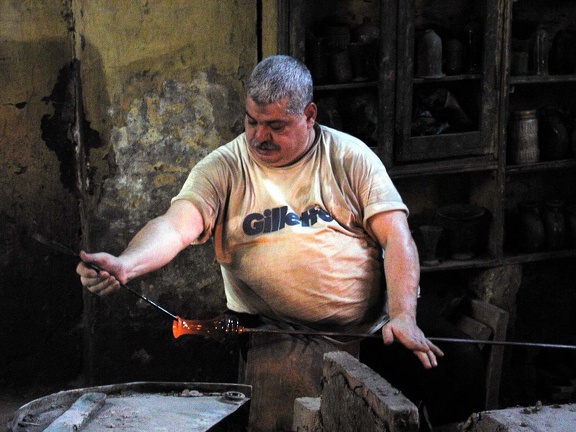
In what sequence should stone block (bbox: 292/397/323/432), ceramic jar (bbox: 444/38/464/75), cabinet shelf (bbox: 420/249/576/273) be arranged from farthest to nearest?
cabinet shelf (bbox: 420/249/576/273)
ceramic jar (bbox: 444/38/464/75)
stone block (bbox: 292/397/323/432)

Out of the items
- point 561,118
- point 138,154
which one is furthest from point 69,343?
point 561,118

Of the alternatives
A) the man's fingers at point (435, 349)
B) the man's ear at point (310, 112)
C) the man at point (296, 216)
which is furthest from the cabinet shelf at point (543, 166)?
the man's fingers at point (435, 349)

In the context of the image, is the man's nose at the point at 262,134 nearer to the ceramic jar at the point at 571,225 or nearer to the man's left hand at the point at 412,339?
the man's left hand at the point at 412,339

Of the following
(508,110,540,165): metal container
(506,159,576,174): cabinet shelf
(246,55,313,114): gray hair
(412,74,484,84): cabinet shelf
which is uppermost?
(412,74,484,84): cabinet shelf

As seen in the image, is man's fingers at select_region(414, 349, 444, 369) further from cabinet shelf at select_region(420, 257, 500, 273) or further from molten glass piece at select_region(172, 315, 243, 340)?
cabinet shelf at select_region(420, 257, 500, 273)

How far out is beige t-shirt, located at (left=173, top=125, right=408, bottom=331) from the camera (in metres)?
3.42

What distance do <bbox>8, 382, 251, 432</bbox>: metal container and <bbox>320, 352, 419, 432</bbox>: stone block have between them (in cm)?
30

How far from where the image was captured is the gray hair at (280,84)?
331 cm

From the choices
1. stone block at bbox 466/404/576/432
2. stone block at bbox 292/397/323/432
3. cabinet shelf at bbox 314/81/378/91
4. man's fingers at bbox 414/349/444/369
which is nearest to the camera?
stone block at bbox 466/404/576/432

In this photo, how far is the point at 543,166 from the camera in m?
4.94

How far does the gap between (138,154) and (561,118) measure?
243 centimetres

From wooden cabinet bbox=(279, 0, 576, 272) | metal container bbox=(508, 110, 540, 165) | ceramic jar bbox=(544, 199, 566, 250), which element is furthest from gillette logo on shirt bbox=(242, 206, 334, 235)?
ceramic jar bbox=(544, 199, 566, 250)

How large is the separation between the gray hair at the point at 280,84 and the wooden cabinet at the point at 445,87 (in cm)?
81

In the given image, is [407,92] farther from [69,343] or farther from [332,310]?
[69,343]
